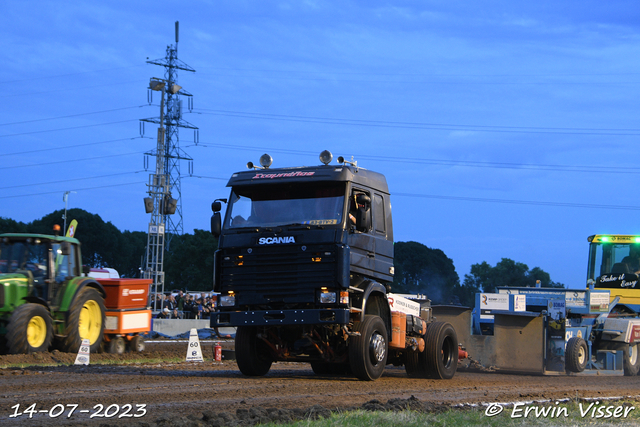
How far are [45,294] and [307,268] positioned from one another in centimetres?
756

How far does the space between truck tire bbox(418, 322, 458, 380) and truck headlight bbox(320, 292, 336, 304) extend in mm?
3363

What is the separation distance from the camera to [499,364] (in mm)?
17125

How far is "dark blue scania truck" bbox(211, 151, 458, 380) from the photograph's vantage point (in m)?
11.8

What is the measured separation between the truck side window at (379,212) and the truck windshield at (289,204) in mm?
1005

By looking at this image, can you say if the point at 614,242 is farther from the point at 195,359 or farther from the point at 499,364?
the point at 195,359

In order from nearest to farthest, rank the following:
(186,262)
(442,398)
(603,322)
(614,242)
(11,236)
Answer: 1. (442,398)
2. (11,236)
3. (603,322)
4. (614,242)
5. (186,262)

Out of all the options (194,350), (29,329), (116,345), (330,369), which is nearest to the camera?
(330,369)

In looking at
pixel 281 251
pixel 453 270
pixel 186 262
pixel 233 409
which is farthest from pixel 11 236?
pixel 453 270

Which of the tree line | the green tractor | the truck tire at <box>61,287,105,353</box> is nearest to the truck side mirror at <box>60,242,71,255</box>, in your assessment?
the green tractor

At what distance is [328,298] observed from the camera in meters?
11.7

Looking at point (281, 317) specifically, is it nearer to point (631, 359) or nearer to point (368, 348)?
point (368, 348)

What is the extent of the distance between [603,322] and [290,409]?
13101 millimetres

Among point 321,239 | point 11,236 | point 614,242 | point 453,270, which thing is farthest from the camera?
point 453,270

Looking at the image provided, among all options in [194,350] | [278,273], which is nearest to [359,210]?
[278,273]
